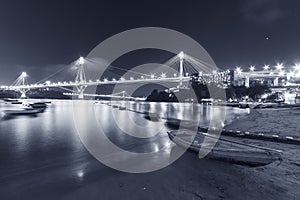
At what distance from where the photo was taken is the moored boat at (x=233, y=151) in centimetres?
594

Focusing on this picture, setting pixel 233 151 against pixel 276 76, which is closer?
pixel 233 151

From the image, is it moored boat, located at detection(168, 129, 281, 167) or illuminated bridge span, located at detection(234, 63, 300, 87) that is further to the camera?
illuminated bridge span, located at detection(234, 63, 300, 87)

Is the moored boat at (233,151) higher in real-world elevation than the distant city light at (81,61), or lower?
lower

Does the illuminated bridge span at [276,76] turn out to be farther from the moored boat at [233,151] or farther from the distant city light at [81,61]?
the moored boat at [233,151]

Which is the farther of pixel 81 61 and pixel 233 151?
pixel 81 61

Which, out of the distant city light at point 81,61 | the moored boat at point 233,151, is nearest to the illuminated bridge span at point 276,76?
the distant city light at point 81,61

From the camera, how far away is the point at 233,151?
6402 mm

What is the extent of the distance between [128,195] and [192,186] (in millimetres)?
1508

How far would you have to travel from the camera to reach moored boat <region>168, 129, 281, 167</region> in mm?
5938

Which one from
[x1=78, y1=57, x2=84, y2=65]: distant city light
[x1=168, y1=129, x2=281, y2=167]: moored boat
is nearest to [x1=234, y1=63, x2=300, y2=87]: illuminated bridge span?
[x1=78, y1=57, x2=84, y2=65]: distant city light

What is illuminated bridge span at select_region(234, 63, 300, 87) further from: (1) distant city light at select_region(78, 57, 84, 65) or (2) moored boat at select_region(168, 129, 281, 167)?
(2) moored boat at select_region(168, 129, 281, 167)

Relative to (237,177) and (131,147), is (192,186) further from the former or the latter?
(131,147)

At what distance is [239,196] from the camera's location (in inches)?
167

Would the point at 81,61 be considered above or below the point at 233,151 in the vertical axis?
above
